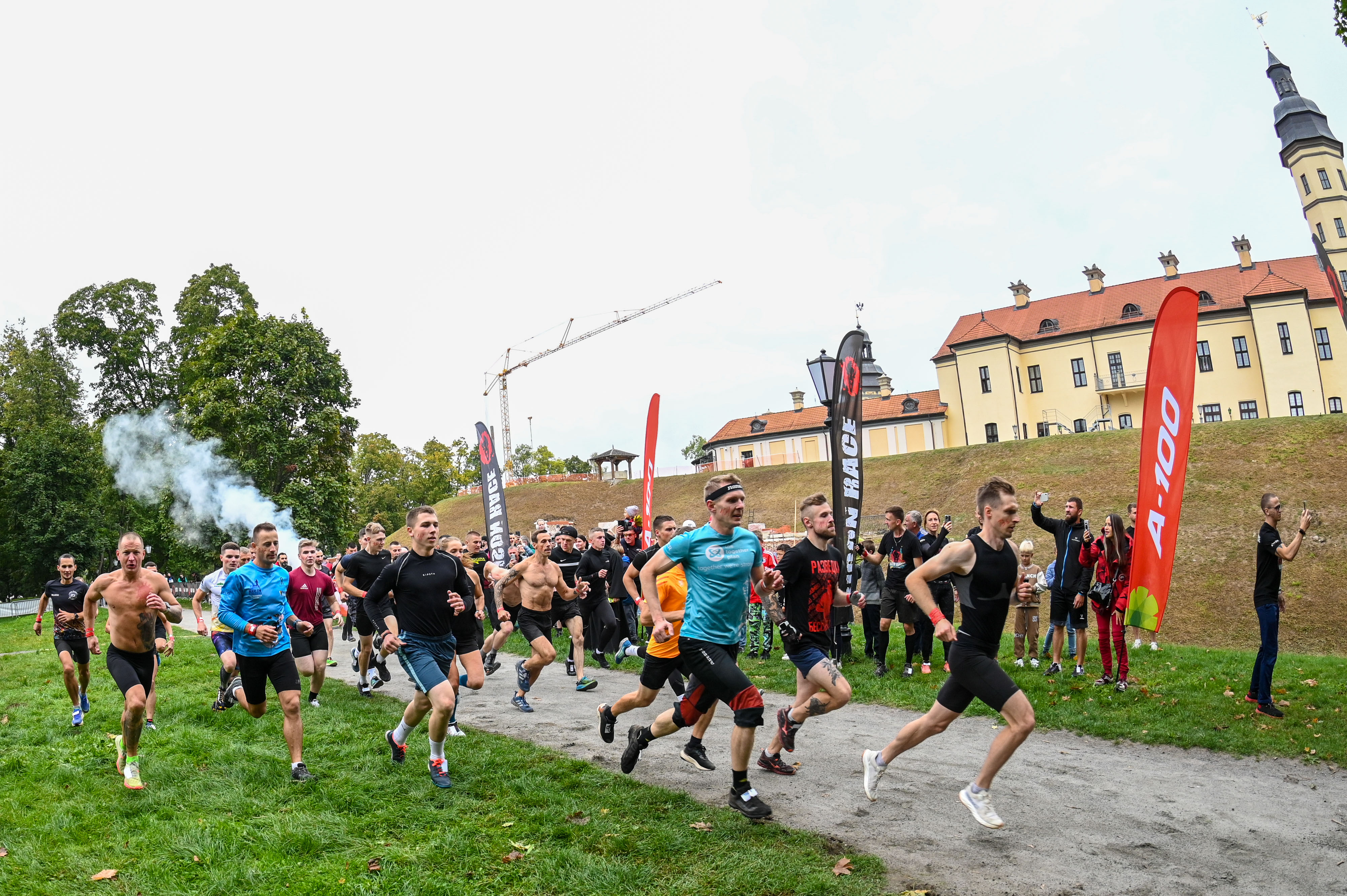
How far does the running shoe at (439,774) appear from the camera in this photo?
256 inches

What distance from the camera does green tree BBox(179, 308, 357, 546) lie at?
34.1 meters

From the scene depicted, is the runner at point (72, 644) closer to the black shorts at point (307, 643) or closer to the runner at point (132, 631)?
the black shorts at point (307, 643)

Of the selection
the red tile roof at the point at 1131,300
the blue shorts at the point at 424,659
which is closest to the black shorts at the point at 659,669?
the blue shorts at the point at 424,659

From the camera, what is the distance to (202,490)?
34.6 metres

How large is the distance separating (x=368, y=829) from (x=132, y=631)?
11.1 feet

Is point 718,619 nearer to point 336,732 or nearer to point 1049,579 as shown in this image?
point 336,732

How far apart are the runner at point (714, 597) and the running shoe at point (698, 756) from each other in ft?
1.60

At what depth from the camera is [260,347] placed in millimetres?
35250

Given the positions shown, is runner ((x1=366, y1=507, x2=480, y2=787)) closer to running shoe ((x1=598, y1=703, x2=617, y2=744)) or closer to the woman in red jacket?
running shoe ((x1=598, y1=703, x2=617, y2=744))

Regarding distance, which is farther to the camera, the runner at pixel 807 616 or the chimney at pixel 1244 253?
the chimney at pixel 1244 253

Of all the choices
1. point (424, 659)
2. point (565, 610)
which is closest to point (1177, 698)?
point (565, 610)

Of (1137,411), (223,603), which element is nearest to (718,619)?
(223,603)

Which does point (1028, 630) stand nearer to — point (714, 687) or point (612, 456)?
Answer: point (714, 687)

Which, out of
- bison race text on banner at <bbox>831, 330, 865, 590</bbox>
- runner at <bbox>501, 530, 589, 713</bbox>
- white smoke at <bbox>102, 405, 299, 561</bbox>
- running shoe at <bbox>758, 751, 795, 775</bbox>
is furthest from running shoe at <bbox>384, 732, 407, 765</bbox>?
white smoke at <bbox>102, 405, 299, 561</bbox>
